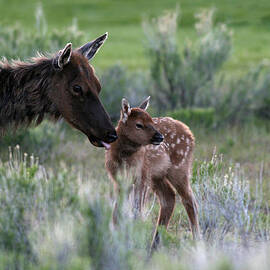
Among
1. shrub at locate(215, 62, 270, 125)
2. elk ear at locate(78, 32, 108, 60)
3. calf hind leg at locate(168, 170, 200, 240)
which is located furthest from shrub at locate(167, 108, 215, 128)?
elk ear at locate(78, 32, 108, 60)

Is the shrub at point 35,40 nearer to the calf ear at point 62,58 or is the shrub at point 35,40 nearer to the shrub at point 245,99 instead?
the shrub at point 245,99

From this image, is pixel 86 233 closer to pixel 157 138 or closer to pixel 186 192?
pixel 157 138

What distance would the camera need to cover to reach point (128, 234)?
546 cm

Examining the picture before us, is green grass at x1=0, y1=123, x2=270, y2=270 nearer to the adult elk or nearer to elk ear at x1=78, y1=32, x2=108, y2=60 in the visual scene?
the adult elk

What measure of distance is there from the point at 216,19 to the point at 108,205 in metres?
27.5

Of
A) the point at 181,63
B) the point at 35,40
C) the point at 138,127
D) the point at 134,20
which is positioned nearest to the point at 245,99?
the point at 181,63

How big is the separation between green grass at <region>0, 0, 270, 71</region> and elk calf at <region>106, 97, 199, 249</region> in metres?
15.2

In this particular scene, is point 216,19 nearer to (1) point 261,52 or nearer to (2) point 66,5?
(1) point 261,52

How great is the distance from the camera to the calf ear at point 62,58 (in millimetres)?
6758

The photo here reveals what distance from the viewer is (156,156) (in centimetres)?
820

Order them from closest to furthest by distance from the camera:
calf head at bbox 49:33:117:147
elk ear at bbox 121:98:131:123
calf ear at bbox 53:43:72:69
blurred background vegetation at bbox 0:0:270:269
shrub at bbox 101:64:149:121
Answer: blurred background vegetation at bbox 0:0:270:269, calf ear at bbox 53:43:72:69, calf head at bbox 49:33:117:147, elk ear at bbox 121:98:131:123, shrub at bbox 101:64:149:121

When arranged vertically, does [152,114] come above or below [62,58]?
below

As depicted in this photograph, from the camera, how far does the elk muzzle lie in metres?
7.85

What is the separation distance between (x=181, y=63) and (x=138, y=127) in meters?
8.55
